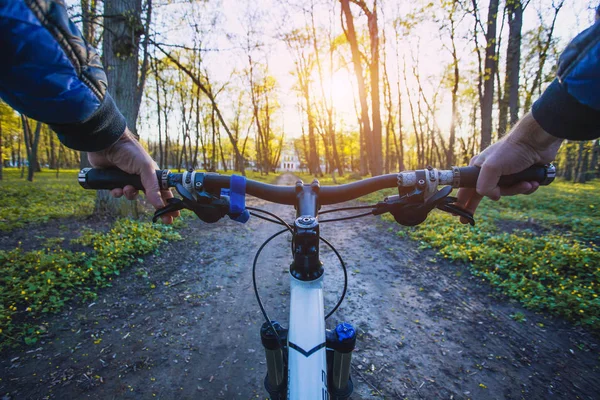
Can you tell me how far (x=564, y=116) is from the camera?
3.41ft

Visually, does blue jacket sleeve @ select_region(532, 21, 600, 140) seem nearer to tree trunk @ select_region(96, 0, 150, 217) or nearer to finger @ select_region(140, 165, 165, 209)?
finger @ select_region(140, 165, 165, 209)

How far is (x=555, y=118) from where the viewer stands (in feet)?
3.53

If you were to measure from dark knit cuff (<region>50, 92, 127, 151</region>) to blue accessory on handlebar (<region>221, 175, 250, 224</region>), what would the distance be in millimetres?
552

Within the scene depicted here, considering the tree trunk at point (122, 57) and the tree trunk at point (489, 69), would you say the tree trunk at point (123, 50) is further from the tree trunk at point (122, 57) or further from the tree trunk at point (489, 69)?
the tree trunk at point (489, 69)

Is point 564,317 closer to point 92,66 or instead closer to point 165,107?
point 92,66

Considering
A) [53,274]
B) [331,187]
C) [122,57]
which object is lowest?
[53,274]

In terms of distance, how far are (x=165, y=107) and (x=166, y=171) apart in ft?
105

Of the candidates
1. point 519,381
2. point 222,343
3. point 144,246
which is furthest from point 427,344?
point 144,246

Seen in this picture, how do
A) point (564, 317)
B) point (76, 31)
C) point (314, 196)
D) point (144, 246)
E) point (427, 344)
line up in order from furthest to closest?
point (144, 246), point (564, 317), point (427, 344), point (314, 196), point (76, 31)

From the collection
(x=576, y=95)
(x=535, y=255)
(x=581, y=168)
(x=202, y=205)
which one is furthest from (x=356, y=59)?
(x=581, y=168)

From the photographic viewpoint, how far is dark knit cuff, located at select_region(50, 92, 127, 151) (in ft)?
3.60

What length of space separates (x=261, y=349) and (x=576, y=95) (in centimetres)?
334

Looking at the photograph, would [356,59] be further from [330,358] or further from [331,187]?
[330,358]

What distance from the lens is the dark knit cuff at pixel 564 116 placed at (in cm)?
99
